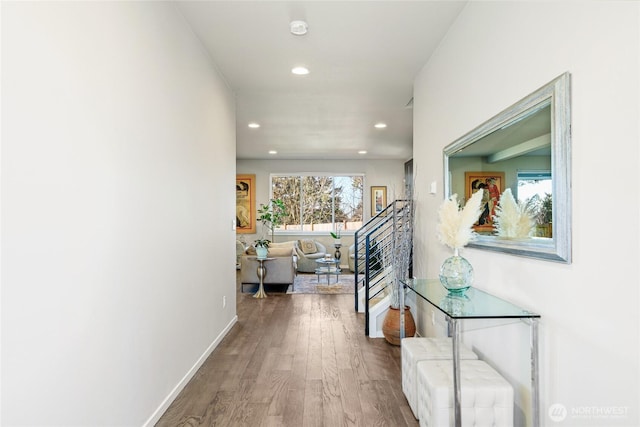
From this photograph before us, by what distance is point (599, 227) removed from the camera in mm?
1319

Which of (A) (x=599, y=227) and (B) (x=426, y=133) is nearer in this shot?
(A) (x=599, y=227)

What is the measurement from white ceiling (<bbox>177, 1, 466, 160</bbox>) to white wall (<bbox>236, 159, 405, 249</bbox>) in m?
3.02

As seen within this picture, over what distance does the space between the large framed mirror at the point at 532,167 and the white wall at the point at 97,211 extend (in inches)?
75.0

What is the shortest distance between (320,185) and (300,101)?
4.61 m

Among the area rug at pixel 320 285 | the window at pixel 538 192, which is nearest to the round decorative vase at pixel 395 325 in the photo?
the window at pixel 538 192

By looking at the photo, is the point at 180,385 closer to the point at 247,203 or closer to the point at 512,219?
the point at 512,219

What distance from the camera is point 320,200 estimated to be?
9.21 meters

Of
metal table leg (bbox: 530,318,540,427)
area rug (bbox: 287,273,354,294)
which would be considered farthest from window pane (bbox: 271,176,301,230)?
metal table leg (bbox: 530,318,540,427)

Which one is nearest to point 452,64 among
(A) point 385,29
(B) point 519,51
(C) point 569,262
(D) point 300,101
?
(A) point 385,29

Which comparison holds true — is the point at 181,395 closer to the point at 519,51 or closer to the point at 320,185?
the point at 519,51

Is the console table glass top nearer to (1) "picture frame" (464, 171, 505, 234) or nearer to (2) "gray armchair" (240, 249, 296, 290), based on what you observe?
(1) "picture frame" (464, 171, 505, 234)

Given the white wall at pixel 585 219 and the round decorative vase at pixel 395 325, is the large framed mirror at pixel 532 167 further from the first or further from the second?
the round decorative vase at pixel 395 325

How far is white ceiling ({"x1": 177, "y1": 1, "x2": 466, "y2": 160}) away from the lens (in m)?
2.59

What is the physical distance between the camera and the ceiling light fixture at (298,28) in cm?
270
